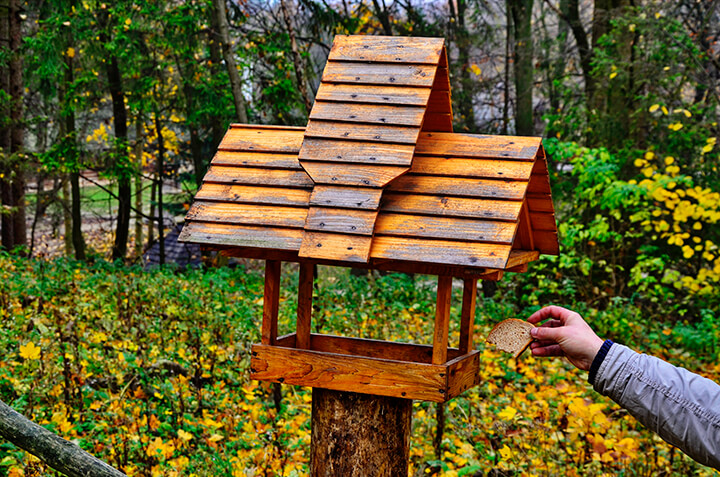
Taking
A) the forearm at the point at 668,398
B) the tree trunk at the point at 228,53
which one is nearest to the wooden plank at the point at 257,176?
the forearm at the point at 668,398

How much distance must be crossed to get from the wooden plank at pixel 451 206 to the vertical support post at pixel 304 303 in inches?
18.7

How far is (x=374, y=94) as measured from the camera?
2.60m

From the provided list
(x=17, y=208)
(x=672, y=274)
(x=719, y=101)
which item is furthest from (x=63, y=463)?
(x=17, y=208)

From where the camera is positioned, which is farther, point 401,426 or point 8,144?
point 8,144

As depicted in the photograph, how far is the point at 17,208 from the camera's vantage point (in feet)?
36.8

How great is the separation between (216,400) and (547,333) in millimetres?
3310

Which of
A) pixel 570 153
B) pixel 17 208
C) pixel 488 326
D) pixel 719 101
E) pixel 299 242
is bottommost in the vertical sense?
pixel 488 326

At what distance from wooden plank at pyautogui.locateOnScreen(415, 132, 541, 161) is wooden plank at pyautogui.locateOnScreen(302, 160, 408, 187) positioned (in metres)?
0.24

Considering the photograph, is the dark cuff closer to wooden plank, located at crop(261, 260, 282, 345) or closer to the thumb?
the thumb

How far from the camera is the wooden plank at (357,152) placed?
2.40 m

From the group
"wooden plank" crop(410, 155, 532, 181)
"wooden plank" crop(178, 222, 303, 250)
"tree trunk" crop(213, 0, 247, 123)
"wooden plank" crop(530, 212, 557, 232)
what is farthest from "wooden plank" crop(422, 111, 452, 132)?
"tree trunk" crop(213, 0, 247, 123)

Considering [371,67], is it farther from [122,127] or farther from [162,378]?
[122,127]

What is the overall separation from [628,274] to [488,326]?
1.98 meters

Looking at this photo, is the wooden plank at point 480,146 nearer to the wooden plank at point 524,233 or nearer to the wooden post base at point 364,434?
the wooden plank at point 524,233
